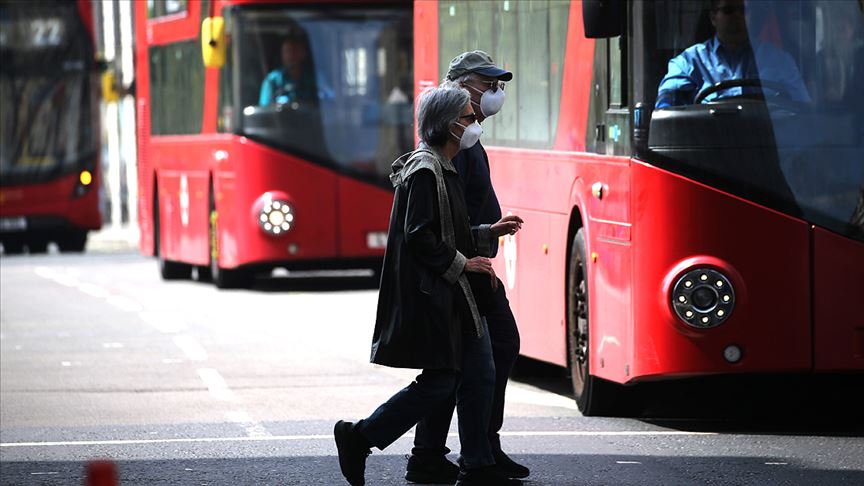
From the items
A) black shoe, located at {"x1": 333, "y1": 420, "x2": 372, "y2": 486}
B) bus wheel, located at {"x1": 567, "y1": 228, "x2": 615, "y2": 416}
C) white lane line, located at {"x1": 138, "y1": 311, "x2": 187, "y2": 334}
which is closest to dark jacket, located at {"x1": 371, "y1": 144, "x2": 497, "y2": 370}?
black shoe, located at {"x1": 333, "y1": 420, "x2": 372, "y2": 486}

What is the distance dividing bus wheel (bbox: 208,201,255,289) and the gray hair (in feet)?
50.2

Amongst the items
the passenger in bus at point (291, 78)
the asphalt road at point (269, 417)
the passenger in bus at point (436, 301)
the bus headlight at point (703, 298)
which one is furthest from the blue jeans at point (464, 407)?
the passenger in bus at point (291, 78)

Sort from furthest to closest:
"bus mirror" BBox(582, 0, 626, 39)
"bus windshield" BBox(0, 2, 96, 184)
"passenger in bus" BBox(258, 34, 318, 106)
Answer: "bus windshield" BBox(0, 2, 96, 184), "passenger in bus" BBox(258, 34, 318, 106), "bus mirror" BBox(582, 0, 626, 39)

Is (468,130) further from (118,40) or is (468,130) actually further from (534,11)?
(118,40)

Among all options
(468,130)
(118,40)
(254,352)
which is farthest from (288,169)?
(118,40)

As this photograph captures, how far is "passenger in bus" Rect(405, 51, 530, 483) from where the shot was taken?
29.5 feet

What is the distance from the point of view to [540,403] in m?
12.4

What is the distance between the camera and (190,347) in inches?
663

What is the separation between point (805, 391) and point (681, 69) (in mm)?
2880

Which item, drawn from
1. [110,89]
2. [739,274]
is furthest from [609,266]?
[110,89]

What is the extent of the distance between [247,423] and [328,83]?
11814 millimetres

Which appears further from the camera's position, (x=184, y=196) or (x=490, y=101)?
(x=184, y=196)

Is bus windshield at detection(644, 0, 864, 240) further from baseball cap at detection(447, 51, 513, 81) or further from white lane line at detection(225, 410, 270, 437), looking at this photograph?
white lane line at detection(225, 410, 270, 437)

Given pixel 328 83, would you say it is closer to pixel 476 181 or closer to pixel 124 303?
pixel 124 303
